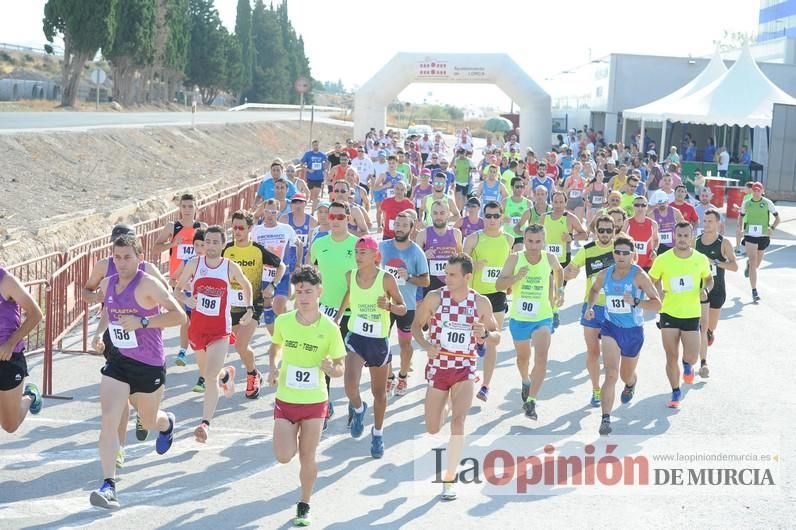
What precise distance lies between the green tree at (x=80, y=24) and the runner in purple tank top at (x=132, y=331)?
5009 centimetres

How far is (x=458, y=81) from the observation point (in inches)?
1641

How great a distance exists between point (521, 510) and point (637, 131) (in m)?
38.3

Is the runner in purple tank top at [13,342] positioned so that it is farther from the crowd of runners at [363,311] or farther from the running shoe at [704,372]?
the running shoe at [704,372]

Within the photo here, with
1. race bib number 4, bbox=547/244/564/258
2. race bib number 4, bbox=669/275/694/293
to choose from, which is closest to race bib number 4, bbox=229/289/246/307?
race bib number 4, bbox=669/275/694/293

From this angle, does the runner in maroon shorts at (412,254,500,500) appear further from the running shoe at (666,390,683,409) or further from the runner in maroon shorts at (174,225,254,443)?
the running shoe at (666,390,683,409)

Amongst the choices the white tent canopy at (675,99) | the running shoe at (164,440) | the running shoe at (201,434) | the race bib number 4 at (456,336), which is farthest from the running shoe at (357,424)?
the white tent canopy at (675,99)

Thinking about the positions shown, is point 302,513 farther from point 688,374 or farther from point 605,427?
point 688,374

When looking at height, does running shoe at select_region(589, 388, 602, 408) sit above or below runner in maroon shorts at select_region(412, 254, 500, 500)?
below

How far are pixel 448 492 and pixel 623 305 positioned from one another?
2837 millimetres

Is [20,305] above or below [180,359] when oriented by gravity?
above

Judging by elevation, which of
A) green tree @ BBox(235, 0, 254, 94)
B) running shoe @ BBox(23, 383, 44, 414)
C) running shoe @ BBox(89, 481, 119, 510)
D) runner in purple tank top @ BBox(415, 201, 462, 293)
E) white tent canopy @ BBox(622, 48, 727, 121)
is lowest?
running shoe @ BBox(89, 481, 119, 510)

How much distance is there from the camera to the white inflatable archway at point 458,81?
4075 cm

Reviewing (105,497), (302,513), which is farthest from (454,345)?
(105,497)

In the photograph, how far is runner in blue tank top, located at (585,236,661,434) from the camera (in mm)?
9219
